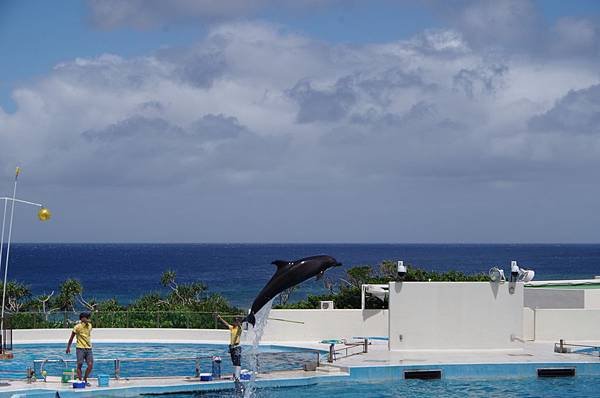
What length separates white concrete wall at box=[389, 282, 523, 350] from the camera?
68.5ft

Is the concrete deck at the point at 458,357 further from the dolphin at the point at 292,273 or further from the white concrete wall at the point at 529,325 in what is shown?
the dolphin at the point at 292,273

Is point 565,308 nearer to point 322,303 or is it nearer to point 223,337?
point 322,303

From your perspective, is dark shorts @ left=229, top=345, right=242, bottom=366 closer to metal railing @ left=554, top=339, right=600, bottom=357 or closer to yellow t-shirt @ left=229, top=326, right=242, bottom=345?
yellow t-shirt @ left=229, top=326, right=242, bottom=345

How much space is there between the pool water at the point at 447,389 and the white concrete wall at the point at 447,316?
7.77ft

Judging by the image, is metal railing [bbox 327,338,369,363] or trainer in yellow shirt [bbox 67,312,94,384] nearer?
trainer in yellow shirt [bbox 67,312,94,384]

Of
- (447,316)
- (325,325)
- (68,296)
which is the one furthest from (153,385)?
(68,296)

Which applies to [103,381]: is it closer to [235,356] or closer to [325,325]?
[235,356]

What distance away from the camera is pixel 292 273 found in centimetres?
1515

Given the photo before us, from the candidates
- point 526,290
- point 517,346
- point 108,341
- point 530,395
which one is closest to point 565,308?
point 526,290

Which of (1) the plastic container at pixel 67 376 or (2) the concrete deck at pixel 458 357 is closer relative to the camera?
(1) the plastic container at pixel 67 376

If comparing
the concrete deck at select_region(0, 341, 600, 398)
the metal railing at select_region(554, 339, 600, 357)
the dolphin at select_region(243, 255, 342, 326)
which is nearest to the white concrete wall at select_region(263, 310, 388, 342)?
the concrete deck at select_region(0, 341, 600, 398)

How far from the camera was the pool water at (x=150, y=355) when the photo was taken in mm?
16750

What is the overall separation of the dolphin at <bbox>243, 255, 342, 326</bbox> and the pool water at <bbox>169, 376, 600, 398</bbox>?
2.23m

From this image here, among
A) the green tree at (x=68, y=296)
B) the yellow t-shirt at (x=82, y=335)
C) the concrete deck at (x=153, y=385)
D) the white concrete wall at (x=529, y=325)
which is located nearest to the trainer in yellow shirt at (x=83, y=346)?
the yellow t-shirt at (x=82, y=335)
